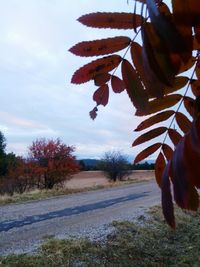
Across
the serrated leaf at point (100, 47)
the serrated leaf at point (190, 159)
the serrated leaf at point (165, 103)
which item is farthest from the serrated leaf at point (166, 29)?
the serrated leaf at point (165, 103)

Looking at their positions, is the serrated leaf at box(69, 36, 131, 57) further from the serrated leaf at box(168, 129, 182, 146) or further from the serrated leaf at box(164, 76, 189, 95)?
the serrated leaf at box(168, 129, 182, 146)

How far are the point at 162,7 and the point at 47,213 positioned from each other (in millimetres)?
12485

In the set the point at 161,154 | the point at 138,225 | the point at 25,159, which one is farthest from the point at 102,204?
the point at 161,154

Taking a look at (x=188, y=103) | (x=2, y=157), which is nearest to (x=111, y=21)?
(x=188, y=103)

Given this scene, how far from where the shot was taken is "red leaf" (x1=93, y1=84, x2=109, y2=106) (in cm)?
115

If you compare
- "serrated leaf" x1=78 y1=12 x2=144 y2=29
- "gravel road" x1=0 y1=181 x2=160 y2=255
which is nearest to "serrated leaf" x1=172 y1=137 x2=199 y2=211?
"serrated leaf" x1=78 y1=12 x2=144 y2=29

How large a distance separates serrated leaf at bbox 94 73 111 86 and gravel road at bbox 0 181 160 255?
639 centimetres

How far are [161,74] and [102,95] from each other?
421 mm

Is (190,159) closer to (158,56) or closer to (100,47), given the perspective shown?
(158,56)

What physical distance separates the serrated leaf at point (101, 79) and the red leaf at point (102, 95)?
0.02 metres

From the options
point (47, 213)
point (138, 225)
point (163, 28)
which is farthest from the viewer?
point (47, 213)

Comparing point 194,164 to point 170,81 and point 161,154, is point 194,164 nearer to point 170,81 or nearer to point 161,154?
point 170,81

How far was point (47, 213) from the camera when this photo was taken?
1293 cm

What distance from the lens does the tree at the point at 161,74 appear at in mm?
710
